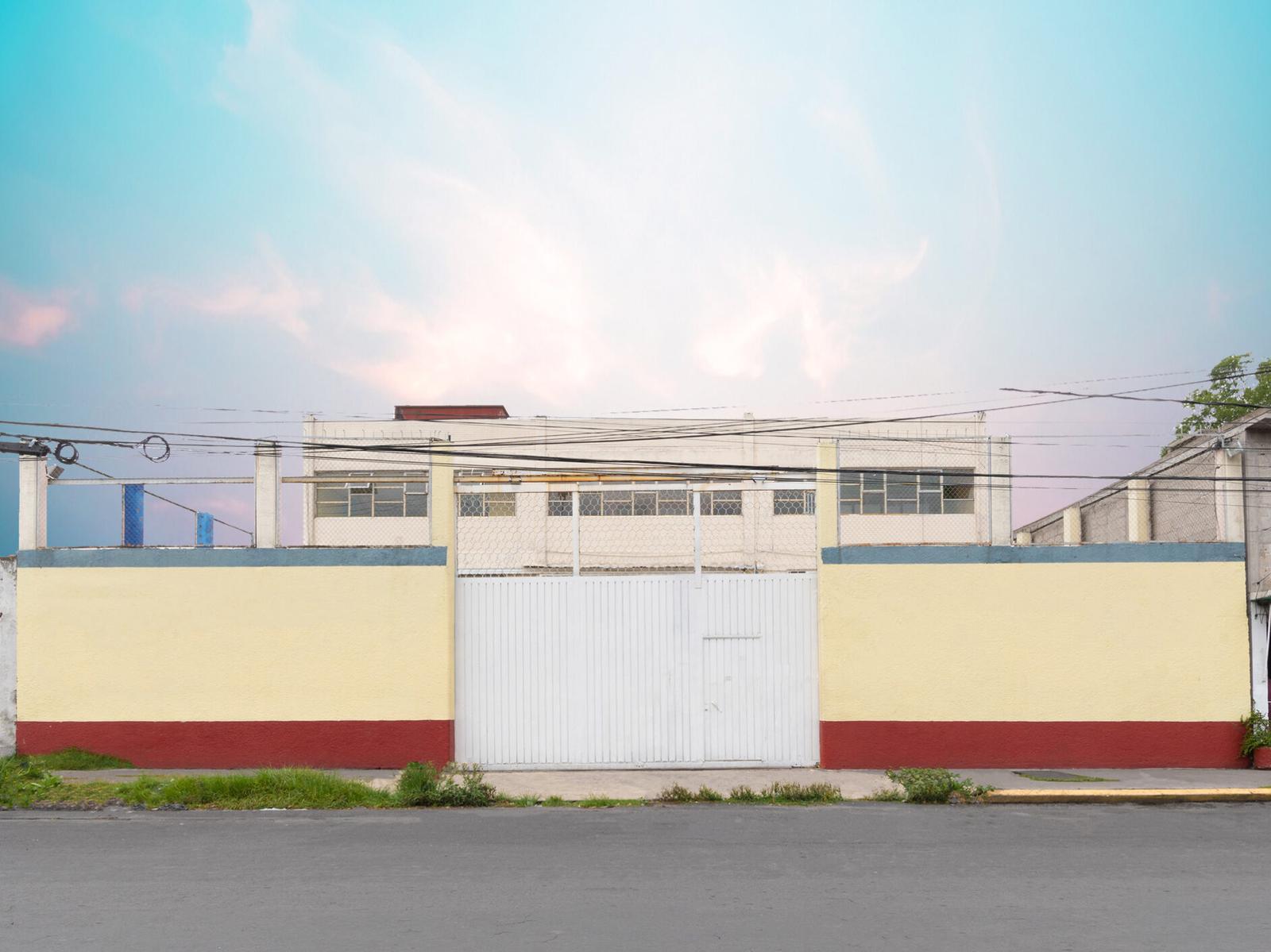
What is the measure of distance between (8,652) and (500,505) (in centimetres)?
2399

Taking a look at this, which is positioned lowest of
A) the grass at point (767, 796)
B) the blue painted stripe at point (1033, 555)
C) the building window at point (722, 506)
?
the grass at point (767, 796)

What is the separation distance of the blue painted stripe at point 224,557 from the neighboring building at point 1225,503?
9606 millimetres

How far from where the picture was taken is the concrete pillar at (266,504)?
50.1 feet

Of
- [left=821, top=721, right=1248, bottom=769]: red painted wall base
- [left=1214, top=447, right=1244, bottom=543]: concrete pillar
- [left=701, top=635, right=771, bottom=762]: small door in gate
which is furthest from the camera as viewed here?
[left=1214, top=447, right=1244, bottom=543]: concrete pillar

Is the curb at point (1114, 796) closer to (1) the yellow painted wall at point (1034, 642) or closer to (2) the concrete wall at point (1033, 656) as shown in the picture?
(2) the concrete wall at point (1033, 656)

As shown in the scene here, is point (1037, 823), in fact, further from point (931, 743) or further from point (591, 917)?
point (591, 917)

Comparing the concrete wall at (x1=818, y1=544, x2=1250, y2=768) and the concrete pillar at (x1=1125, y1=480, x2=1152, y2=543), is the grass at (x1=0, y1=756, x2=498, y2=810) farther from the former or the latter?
the concrete pillar at (x1=1125, y1=480, x2=1152, y2=543)

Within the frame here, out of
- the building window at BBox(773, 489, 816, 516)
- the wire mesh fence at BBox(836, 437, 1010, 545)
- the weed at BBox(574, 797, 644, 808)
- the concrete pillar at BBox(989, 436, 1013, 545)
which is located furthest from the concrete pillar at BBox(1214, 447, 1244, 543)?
the building window at BBox(773, 489, 816, 516)

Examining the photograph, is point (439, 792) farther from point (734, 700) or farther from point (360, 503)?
point (360, 503)

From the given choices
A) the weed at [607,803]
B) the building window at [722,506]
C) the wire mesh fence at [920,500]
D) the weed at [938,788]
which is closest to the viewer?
the weed at [607,803]

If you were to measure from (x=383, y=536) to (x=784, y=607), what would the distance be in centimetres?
2657

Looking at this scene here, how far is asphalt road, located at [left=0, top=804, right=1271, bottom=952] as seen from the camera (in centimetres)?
685

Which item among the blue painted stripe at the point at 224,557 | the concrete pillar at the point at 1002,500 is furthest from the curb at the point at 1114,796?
the concrete pillar at the point at 1002,500

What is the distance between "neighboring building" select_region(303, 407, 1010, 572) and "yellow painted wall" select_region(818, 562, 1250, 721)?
66.4 feet
